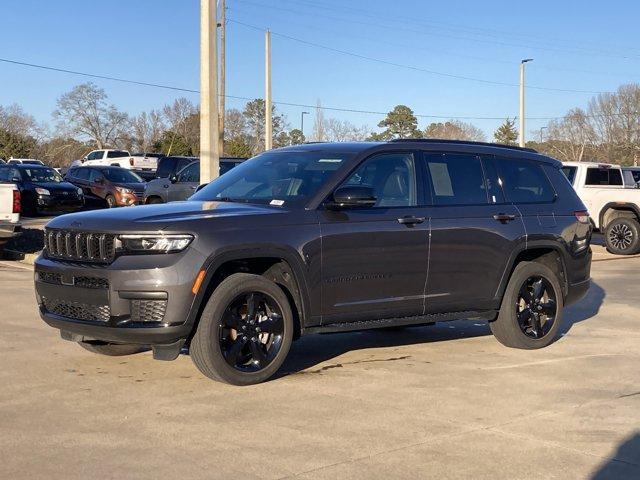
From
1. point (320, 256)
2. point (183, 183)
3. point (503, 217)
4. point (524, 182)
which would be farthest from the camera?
point (183, 183)

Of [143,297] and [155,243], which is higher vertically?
[155,243]

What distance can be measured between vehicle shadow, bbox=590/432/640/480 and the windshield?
76.9ft

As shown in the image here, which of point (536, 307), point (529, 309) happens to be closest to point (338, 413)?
point (529, 309)

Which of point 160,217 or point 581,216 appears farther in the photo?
→ point 581,216

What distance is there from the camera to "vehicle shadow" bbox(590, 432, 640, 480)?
15.3 feet

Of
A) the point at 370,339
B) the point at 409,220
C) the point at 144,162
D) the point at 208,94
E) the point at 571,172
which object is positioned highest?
the point at 144,162

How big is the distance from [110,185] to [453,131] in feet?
160

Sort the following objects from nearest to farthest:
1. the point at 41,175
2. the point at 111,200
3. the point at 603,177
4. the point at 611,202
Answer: the point at 611,202
the point at 603,177
the point at 41,175
the point at 111,200

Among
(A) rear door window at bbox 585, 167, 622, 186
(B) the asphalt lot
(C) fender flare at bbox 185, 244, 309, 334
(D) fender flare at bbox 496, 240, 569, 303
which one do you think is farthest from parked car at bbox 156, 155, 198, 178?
(C) fender flare at bbox 185, 244, 309, 334

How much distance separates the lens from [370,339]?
862 cm

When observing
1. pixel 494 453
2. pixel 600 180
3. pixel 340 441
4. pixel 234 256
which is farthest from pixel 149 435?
pixel 600 180

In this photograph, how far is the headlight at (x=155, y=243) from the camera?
19.6 feet

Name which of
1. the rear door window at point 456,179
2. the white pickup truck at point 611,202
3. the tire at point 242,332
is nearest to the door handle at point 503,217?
the rear door window at point 456,179

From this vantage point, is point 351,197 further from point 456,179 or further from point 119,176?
point 119,176
